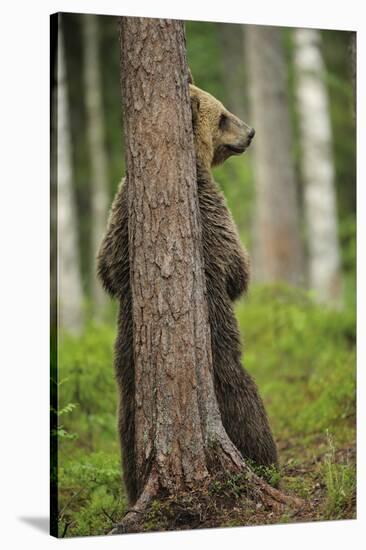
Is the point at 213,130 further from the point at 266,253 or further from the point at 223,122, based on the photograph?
the point at 266,253

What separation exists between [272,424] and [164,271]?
9.78 ft

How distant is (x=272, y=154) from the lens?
13047 mm

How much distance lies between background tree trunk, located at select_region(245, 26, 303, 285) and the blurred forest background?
0.02 m

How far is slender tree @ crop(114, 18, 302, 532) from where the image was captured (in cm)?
578

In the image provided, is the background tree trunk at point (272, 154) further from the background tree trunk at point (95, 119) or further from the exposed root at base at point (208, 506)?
the exposed root at base at point (208, 506)

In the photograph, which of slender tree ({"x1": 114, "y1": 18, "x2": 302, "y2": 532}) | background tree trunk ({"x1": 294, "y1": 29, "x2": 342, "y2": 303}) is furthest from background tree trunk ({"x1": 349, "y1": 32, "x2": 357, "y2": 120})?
background tree trunk ({"x1": 294, "y1": 29, "x2": 342, "y2": 303})

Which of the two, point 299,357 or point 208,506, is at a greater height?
point 299,357

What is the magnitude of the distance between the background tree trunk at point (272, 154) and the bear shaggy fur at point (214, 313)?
6.36m

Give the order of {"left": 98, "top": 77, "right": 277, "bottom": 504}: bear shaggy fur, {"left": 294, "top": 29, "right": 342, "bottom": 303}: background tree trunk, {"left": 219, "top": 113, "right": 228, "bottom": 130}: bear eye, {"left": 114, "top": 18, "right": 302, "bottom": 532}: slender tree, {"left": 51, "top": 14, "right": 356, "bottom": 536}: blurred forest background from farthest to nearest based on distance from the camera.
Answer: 1. {"left": 294, "top": 29, "right": 342, "bottom": 303}: background tree trunk
2. {"left": 51, "top": 14, "right": 356, "bottom": 536}: blurred forest background
3. {"left": 219, "top": 113, "right": 228, "bottom": 130}: bear eye
4. {"left": 98, "top": 77, "right": 277, "bottom": 504}: bear shaggy fur
5. {"left": 114, "top": 18, "right": 302, "bottom": 532}: slender tree

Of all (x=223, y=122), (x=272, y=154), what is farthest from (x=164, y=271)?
(x=272, y=154)

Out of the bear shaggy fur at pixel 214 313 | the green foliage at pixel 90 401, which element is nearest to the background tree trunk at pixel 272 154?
the green foliage at pixel 90 401

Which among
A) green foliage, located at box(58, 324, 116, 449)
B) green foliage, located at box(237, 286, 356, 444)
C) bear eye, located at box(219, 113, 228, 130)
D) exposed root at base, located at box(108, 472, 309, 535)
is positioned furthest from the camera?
green foliage, located at box(237, 286, 356, 444)

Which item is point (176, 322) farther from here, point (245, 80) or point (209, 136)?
point (245, 80)

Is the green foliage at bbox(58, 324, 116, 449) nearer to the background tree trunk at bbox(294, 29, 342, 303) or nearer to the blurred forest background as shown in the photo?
the blurred forest background
